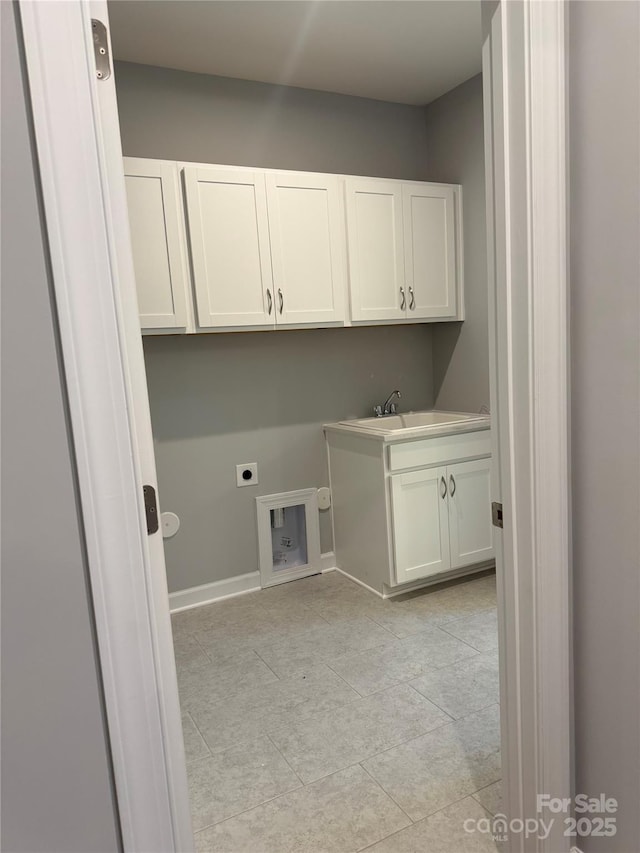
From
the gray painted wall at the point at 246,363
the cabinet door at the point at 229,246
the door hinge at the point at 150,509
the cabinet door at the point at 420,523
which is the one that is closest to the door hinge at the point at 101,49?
the door hinge at the point at 150,509

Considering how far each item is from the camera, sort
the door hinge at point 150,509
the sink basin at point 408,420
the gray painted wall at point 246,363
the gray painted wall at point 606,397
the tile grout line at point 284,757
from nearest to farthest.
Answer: the door hinge at point 150,509
the gray painted wall at point 606,397
the tile grout line at point 284,757
the gray painted wall at point 246,363
the sink basin at point 408,420

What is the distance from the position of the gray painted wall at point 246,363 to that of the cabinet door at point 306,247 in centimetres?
32

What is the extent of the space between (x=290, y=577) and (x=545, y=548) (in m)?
2.39

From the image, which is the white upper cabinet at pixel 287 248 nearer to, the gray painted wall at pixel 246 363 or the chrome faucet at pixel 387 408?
the gray painted wall at pixel 246 363

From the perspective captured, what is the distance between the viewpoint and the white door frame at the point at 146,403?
0.81m

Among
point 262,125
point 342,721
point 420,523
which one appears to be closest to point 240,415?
point 420,523

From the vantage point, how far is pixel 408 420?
369 cm

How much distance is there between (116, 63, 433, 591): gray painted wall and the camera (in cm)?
302

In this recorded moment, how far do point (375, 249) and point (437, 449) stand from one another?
1168 mm

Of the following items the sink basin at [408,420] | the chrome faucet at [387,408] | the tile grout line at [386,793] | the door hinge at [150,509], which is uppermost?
the door hinge at [150,509]

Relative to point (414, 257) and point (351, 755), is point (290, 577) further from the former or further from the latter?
point (414, 257)

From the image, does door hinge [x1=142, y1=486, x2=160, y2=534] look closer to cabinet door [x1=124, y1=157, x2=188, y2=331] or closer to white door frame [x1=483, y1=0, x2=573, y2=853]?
white door frame [x1=483, y1=0, x2=573, y2=853]

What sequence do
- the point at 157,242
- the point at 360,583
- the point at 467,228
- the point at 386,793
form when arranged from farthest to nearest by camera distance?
the point at 467,228, the point at 360,583, the point at 157,242, the point at 386,793

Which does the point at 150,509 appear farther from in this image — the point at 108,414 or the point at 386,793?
the point at 386,793
